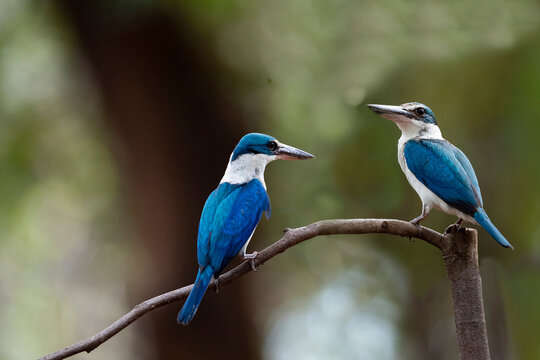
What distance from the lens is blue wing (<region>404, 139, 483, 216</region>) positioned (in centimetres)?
256

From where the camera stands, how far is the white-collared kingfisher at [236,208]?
2.19m

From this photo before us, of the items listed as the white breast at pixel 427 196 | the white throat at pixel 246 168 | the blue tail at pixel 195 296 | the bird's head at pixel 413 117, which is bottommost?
the blue tail at pixel 195 296

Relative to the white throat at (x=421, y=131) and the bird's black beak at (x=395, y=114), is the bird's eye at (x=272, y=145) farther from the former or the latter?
the white throat at (x=421, y=131)

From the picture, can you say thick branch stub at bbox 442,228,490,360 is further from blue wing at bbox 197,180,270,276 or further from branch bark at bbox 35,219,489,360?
blue wing at bbox 197,180,270,276

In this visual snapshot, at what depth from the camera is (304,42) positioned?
21.8 ft

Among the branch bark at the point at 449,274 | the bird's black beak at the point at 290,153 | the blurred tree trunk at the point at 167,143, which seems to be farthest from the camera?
the blurred tree trunk at the point at 167,143

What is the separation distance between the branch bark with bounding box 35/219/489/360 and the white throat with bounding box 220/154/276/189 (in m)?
0.45

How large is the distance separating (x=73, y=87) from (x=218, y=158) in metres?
3.35

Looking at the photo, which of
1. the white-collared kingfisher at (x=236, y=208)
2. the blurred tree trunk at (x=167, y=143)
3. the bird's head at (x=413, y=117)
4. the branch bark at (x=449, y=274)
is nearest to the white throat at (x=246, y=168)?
the white-collared kingfisher at (x=236, y=208)

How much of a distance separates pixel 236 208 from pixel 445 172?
914 mm

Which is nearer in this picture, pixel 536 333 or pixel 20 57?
pixel 536 333

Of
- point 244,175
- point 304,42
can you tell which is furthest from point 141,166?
point 244,175

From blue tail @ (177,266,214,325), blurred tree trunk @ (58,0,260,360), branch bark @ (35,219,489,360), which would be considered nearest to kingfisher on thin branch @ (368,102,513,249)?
branch bark @ (35,219,489,360)

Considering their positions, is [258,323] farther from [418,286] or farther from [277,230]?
[418,286]
